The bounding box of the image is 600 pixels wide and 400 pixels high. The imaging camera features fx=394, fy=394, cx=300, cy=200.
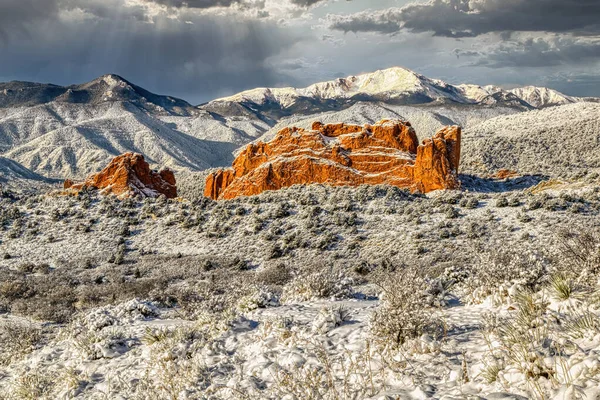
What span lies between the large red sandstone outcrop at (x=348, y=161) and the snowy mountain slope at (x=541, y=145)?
1852 centimetres

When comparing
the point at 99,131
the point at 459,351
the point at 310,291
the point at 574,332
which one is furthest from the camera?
the point at 99,131

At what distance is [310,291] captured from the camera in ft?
33.2

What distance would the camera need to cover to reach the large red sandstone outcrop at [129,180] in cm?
3862

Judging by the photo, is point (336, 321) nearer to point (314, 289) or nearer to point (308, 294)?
point (308, 294)

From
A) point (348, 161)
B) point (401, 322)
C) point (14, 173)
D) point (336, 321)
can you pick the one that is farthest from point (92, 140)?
point (401, 322)

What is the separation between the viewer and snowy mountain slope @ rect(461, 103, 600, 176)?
186ft

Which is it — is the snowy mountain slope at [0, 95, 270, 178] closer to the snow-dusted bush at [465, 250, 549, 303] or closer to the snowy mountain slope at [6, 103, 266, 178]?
the snowy mountain slope at [6, 103, 266, 178]

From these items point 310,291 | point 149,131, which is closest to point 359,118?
point 149,131

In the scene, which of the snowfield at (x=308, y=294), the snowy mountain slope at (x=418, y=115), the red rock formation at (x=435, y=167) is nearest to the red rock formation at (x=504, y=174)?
the snowfield at (x=308, y=294)

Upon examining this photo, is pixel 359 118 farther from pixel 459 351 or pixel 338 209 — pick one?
pixel 459 351

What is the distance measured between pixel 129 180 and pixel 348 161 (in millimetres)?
22745

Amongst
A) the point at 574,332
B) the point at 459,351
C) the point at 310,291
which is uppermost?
the point at 574,332

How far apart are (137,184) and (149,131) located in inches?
4948

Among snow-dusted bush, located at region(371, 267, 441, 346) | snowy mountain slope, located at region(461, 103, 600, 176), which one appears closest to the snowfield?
snow-dusted bush, located at region(371, 267, 441, 346)
